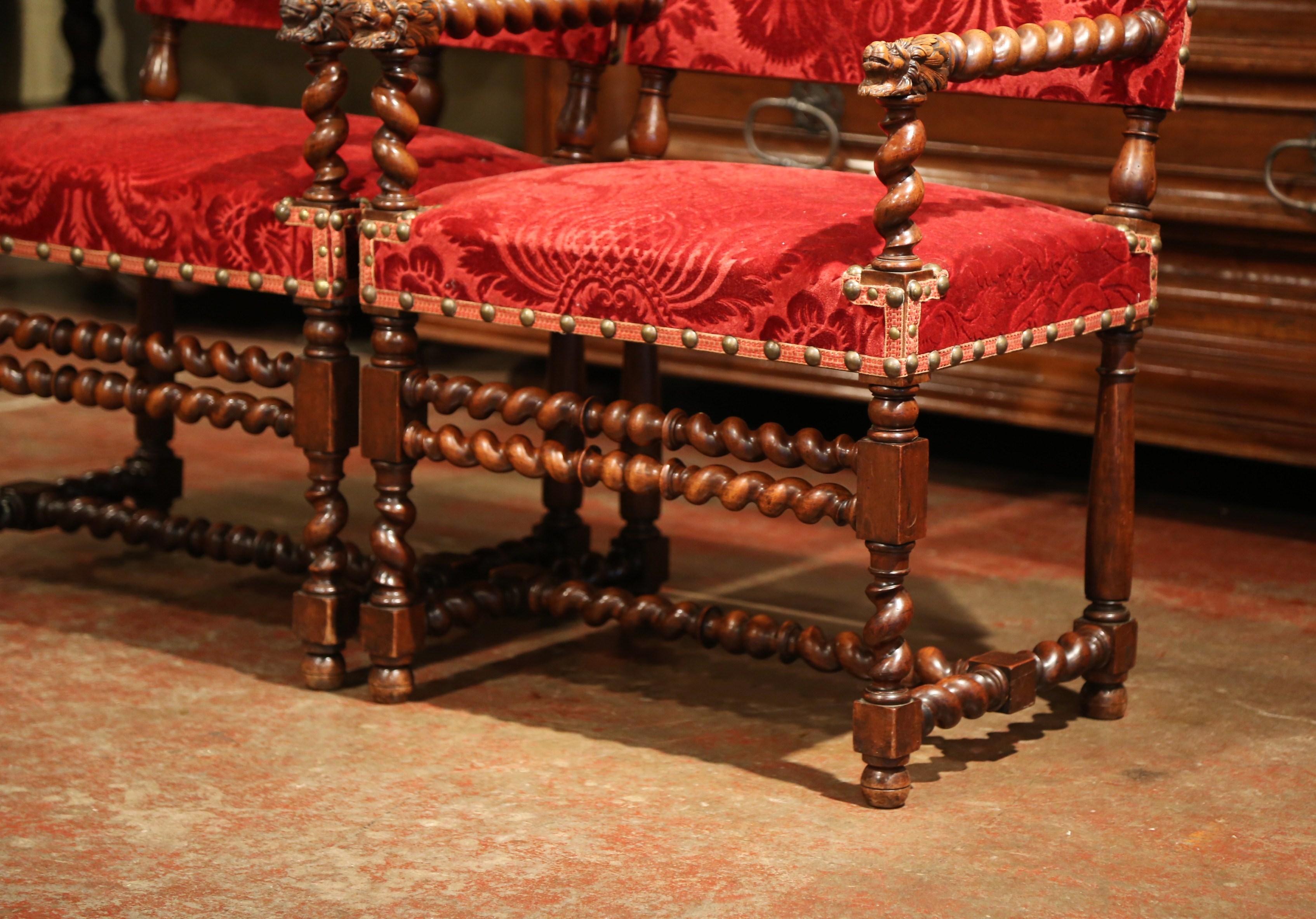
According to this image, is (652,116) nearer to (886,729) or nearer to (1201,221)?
(886,729)

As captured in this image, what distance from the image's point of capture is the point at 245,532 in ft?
7.86

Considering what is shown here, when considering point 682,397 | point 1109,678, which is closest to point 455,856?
point 1109,678

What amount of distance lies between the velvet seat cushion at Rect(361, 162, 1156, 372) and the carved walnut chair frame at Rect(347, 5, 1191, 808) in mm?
15

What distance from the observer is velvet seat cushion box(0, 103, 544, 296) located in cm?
206

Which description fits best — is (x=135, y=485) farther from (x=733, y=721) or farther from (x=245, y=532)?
(x=733, y=721)

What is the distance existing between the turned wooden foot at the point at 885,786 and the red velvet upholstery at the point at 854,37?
0.76 meters

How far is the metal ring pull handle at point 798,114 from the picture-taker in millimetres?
3189

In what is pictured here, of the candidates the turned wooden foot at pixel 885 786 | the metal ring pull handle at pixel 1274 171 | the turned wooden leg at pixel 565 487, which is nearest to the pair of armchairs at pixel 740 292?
the turned wooden foot at pixel 885 786

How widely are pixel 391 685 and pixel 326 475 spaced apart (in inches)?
9.9

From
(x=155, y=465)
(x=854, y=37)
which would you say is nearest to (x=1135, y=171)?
(x=854, y=37)

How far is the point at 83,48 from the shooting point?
4.62m

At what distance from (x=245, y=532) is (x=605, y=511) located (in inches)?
30.2

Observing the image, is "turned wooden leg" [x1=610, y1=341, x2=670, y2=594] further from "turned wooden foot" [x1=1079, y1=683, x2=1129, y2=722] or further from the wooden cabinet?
the wooden cabinet

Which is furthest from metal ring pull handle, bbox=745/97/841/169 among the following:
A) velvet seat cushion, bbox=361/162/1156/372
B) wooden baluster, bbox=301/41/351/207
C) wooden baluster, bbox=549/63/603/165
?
wooden baluster, bbox=301/41/351/207
